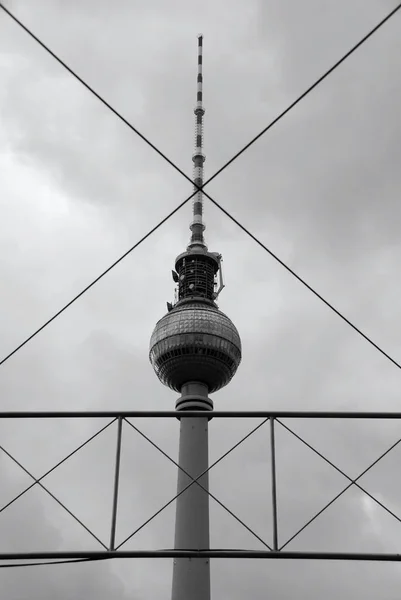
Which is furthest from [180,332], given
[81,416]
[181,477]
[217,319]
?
[81,416]

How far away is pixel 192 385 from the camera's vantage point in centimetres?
5016

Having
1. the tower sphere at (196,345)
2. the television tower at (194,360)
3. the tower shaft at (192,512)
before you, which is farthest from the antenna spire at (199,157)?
the tower shaft at (192,512)

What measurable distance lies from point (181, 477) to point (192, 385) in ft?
24.9

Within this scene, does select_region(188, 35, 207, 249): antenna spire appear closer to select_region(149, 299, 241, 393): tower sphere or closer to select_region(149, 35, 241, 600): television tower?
select_region(149, 35, 241, 600): television tower

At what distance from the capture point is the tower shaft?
4250 centimetres

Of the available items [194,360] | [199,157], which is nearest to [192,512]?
[194,360]

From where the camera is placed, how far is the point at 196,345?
48.6 m

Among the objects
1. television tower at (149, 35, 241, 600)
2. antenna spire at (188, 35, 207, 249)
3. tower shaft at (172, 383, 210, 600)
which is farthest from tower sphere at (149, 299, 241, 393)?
antenna spire at (188, 35, 207, 249)

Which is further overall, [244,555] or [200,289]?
[200,289]

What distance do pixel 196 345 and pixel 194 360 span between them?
3.66 feet

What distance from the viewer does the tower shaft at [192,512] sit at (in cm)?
4250

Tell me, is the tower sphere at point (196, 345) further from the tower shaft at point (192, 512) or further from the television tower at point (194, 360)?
the tower shaft at point (192, 512)

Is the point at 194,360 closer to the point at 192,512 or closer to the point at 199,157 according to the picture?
the point at 192,512

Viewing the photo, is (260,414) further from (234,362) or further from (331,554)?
(234,362)
